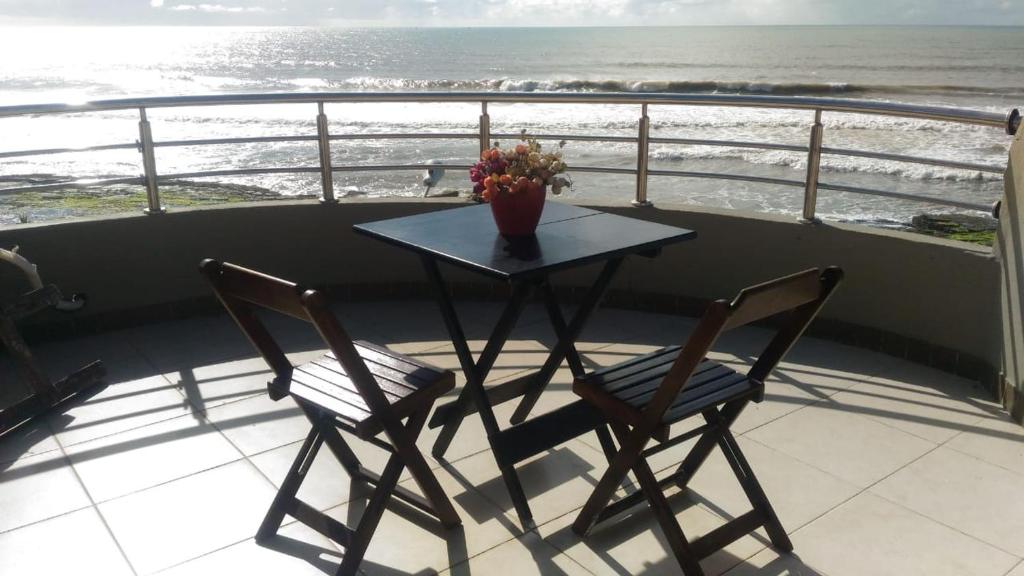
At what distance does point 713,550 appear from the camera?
2281 millimetres

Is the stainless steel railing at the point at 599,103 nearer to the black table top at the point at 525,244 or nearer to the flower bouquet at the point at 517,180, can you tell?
the black table top at the point at 525,244

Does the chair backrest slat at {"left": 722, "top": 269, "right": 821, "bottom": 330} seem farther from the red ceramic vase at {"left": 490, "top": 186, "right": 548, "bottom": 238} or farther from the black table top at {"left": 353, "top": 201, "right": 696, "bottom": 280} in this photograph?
the red ceramic vase at {"left": 490, "top": 186, "right": 548, "bottom": 238}

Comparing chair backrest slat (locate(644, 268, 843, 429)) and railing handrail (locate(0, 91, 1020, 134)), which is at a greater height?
railing handrail (locate(0, 91, 1020, 134))

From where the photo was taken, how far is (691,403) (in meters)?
→ 2.24

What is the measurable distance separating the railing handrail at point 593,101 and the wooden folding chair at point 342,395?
2.19m

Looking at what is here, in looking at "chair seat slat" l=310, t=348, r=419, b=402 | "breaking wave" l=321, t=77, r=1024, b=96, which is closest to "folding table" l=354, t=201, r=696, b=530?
"chair seat slat" l=310, t=348, r=419, b=402

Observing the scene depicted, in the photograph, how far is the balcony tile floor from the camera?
94.0 inches

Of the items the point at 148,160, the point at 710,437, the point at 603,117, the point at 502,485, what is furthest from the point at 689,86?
the point at 710,437

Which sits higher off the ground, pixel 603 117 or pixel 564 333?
pixel 603 117

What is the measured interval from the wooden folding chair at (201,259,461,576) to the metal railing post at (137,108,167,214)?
227 cm

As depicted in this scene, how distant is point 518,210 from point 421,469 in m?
0.91

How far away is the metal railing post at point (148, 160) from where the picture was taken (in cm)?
425

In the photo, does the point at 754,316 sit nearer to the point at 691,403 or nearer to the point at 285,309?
the point at 691,403

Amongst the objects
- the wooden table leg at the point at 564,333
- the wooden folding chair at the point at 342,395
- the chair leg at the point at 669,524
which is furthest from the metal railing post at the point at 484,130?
the chair leg at the point at 669,524
